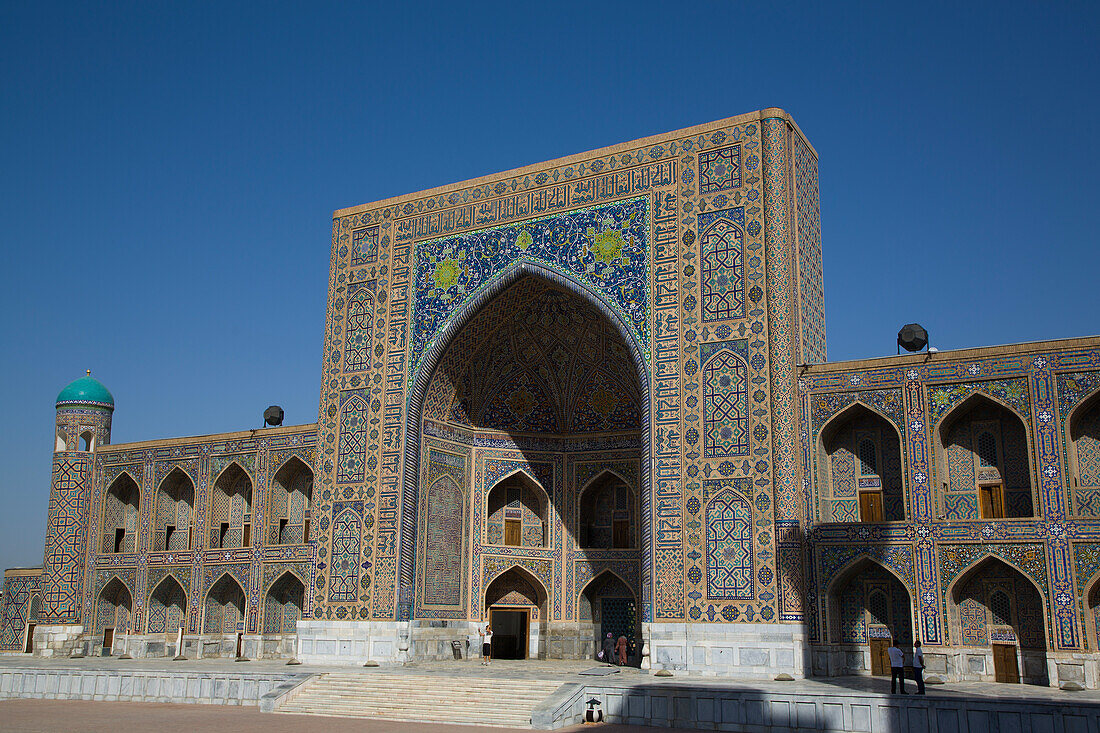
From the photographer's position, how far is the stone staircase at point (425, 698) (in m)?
12.2

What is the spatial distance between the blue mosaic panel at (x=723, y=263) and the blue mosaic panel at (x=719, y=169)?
0.40 meters

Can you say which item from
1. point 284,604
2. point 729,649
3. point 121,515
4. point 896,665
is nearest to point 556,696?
point 729,649

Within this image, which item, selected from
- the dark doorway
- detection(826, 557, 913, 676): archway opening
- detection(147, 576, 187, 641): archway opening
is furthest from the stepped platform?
detection(147, 576, 187, 641): archway opening

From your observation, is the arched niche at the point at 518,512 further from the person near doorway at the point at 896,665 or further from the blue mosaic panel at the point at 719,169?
the person near doorway at the point at 896,665

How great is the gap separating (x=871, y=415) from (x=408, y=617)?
756cm

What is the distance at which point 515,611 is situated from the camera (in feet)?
58.0

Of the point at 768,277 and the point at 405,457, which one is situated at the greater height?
the point at 768,277

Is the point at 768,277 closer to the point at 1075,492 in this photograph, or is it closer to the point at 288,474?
the point at 1075,492

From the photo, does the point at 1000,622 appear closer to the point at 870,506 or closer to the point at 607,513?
the point at 870,506

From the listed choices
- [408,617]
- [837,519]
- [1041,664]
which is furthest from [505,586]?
[1041,664]

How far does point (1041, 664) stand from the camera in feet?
41.3

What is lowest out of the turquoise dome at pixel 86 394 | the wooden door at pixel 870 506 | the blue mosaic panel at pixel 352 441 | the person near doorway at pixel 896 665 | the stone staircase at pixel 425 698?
the stone staircase at pixel 425 698

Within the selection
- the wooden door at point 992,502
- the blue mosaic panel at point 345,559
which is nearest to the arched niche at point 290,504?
the blue mosaic panel at point 345,559

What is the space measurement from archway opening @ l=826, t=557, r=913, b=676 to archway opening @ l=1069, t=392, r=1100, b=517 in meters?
2.47
